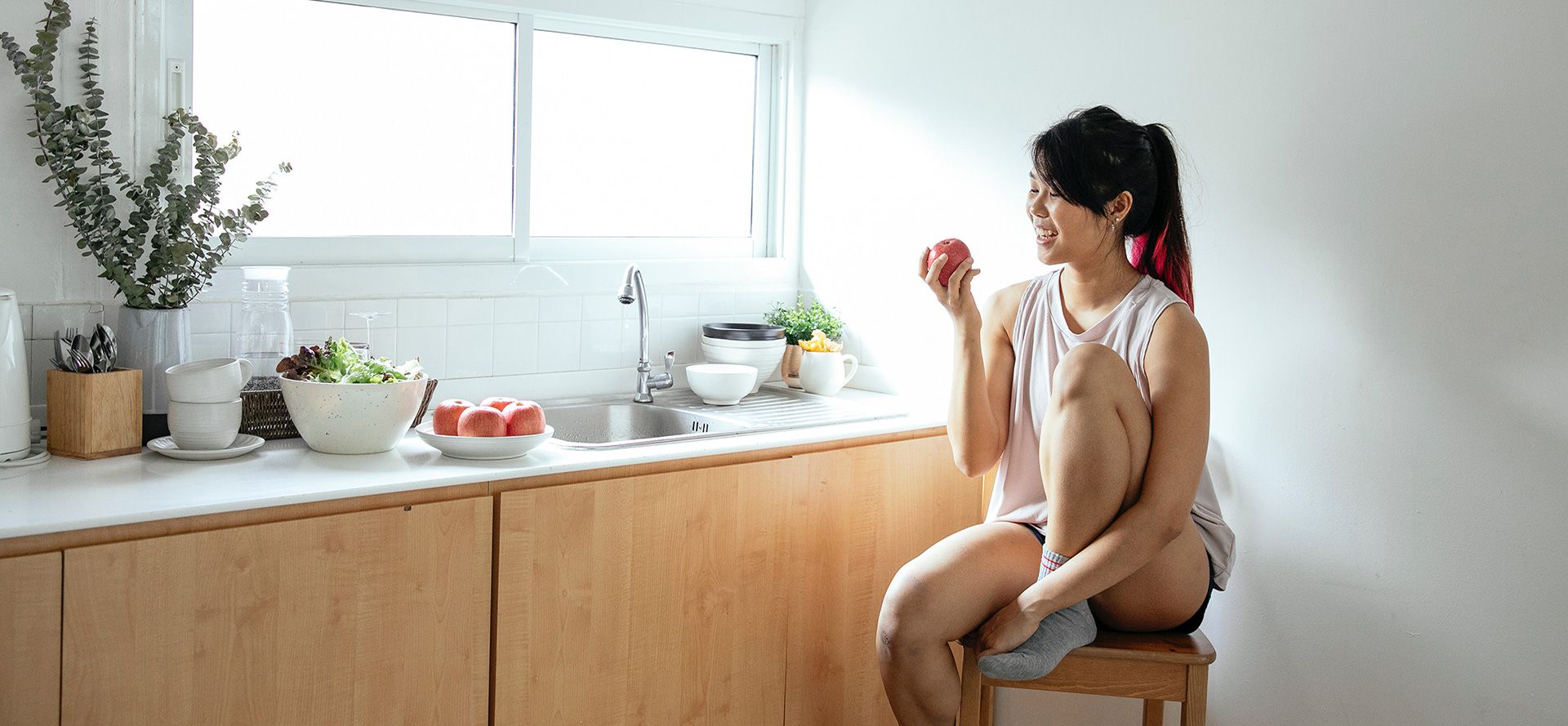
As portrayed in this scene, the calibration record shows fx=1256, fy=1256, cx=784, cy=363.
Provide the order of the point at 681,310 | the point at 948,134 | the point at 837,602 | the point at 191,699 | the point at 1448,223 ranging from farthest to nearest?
the point at 681,310
the point at 948,134
the point at 837,602
the point at 1448,223
the point at 191,699

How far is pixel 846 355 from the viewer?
116 inches

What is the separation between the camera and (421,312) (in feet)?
8.45

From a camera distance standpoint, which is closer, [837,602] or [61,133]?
[61,133]

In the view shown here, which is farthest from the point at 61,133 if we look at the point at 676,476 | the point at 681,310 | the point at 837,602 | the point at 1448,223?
the point at 1448,223

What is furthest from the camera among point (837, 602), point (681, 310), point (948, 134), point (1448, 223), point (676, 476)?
Answer: point (681, 310)

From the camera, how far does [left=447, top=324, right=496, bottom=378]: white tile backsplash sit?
2621 mm

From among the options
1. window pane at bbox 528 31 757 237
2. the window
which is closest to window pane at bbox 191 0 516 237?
the window

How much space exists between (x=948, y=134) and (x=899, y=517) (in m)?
0.86

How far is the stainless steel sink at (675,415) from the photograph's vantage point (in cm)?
260

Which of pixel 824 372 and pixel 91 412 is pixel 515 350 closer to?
pixel 824 372

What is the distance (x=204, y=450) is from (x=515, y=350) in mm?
816

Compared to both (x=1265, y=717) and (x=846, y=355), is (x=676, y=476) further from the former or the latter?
(x=1265, y=717)

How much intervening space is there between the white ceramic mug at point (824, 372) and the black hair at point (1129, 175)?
93 centimetres

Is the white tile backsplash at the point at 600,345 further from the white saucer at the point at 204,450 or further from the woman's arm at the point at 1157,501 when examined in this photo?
the woman's arm at the point at 1157,501
